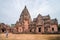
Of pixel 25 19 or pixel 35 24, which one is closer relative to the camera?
pixel 35 24

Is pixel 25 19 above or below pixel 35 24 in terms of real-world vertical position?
above

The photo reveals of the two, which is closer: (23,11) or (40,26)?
(40,26)

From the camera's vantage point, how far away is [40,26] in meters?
64.8

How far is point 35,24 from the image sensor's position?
2581 inches

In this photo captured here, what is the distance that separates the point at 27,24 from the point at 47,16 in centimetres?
1040

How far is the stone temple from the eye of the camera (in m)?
64.2

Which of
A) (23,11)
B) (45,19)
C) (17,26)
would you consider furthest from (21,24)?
(45,19)

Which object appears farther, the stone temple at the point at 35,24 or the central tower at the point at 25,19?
the central tower at the point at 25,19

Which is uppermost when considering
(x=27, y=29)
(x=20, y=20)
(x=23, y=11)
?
(x=23, y=11)

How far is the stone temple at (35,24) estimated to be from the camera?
211 feet

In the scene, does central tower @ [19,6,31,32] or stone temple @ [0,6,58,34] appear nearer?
stone temple @ [0,6,58,34]

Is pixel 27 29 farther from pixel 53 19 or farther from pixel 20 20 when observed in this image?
pixel 53 19

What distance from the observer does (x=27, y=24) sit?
67.4 metres

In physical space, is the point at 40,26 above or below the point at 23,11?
below
